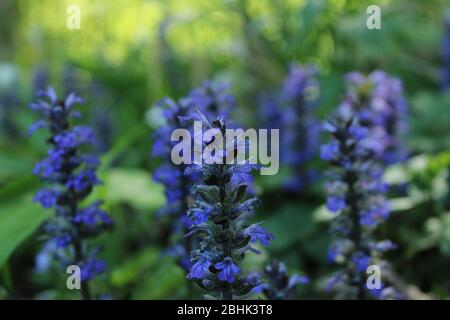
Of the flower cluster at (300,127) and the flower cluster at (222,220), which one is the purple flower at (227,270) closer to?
the flower cluster at (222,220)

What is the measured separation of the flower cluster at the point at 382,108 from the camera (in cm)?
370

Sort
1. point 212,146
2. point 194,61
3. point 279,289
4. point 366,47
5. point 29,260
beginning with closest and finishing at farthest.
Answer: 1. point 212,146
2. point 279,289
3. point 29,260
4. point 366,47
5. point 194,61

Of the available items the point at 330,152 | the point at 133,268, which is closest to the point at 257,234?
the point at 330,152

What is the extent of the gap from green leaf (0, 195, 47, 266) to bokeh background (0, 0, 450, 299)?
0.01 meters

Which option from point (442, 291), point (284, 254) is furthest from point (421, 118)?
point (442, 291)

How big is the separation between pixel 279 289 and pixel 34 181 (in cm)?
181

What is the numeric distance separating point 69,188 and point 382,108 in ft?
6.44

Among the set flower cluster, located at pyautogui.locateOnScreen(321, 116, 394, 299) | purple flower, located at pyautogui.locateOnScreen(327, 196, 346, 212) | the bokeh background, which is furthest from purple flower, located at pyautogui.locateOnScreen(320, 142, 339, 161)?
the bokeh background

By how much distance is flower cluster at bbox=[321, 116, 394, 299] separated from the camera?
113 inches

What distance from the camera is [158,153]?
3189 millimetres

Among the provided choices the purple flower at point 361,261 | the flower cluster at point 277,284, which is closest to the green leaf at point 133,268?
the flower cluster at point 277,284

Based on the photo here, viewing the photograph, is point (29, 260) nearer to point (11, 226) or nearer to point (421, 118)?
point (11, 226)

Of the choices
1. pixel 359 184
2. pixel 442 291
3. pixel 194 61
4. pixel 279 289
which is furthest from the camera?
pixel 194 61

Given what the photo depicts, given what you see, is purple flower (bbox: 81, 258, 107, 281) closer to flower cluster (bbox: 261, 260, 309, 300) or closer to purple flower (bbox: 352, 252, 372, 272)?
flower cluster (bbox: 261, 260, 309, 300)
